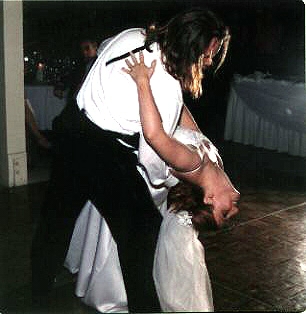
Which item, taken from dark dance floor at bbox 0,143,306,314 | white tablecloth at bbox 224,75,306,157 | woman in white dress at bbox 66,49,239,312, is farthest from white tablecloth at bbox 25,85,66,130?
woman in white dress at bbox 66,49,239,312

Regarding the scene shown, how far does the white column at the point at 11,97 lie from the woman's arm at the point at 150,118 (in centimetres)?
289

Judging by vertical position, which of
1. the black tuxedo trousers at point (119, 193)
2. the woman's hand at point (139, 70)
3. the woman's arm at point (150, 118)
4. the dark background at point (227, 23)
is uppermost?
the dark background at point (227, 23)

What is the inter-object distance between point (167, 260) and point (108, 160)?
2.13ft

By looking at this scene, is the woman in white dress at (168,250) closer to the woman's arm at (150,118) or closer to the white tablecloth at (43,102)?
the woman's arm at (150,118)

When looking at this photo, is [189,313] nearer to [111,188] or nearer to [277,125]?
[111,188]

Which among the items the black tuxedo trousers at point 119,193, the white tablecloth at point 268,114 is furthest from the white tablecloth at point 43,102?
the black tuxedo trousers at point 119,193

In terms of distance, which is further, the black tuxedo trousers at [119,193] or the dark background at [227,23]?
the dark background at [227,23]

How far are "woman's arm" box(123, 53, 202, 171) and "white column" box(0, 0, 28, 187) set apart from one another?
2889 millimetres

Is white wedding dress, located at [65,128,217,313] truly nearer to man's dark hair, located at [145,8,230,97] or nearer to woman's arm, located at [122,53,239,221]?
woman's arm, located at [122,53,239,221]

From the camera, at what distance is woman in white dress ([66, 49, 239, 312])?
225 cm

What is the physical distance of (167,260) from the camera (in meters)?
2.50

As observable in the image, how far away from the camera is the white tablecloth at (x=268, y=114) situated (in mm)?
6382

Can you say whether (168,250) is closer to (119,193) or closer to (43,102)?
(119,193)

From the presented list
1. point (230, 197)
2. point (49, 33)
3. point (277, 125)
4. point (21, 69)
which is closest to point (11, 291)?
point (230, 197)
